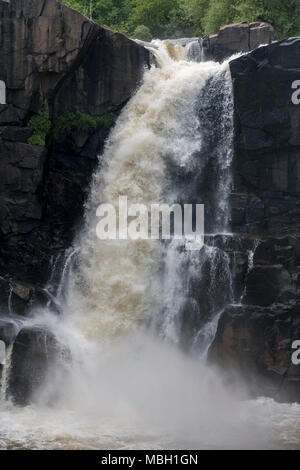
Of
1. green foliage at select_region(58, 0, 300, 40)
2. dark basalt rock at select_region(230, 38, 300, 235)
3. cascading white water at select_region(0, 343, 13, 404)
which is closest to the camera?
cascading white water at select_region(0, 343, 13, 404)

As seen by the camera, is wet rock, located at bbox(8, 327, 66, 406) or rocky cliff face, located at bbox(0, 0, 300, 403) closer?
wet rock, located at bbox(8, 327, 66, 406)

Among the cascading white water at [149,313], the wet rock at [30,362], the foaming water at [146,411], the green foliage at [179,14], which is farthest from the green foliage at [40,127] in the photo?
the green foliage at [179,14]

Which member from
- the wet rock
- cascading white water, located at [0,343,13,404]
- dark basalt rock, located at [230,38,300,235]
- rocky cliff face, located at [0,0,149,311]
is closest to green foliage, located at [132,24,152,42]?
rocky cliff face, located at [0,0,149,311]

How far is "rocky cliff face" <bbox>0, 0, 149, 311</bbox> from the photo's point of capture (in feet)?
74.4

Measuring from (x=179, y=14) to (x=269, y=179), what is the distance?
19.2m

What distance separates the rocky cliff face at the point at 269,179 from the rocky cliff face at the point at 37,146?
5305mm

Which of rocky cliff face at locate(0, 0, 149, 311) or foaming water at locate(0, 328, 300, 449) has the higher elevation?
rocky cliff face at locate(0, 0, 149, 311)

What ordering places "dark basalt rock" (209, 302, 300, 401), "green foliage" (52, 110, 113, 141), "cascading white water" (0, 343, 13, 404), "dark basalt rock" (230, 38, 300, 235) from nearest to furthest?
"cascading white water" (0, 343, 13, 404) → "dark basalt rock" (209, 302, 300, 401) → "dark basalt rock" (230, 38, 300, 235) → "green foliage" (52, 110, 113, 141)

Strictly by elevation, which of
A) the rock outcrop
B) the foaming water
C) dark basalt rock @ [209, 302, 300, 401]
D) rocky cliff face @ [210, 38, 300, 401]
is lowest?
the foaming water

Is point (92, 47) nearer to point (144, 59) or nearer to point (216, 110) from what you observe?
point (144, 59)

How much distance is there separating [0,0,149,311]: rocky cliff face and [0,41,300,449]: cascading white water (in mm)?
913

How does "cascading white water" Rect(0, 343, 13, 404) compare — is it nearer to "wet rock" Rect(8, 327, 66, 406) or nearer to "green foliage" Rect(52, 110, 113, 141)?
"wet rock" Rect(8, 327, 66, 406)

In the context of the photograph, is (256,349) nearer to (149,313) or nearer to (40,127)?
(149,313)
